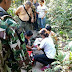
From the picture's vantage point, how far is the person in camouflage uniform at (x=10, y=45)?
3.46 feet

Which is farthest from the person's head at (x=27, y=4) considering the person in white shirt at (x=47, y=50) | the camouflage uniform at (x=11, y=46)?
the camouflage uniform at (x=11, y=46)

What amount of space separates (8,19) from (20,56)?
374 mm

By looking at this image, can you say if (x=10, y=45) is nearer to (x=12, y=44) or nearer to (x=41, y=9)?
(x=12, y=44)

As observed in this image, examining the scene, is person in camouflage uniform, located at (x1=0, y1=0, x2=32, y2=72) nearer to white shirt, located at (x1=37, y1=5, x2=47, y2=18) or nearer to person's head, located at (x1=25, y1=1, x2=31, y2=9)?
person's head, located at (x1=25, y1=1, x2=31, y2=9)

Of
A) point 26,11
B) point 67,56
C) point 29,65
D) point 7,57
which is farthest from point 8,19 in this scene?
point 26,11

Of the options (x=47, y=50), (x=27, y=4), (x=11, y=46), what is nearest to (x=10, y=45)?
(x=11, y=46)

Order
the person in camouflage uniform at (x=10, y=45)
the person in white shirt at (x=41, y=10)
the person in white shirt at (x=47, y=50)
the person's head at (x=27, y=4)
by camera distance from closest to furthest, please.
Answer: the person in camouflage uniform at (x=10, y=45) < the person in white shirt at (x=47, y=50) < the person's head at (x=27, y=4) < the person in white shirt at (x=41, y=10)

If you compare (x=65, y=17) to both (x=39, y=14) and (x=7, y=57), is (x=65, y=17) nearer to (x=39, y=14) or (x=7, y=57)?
(x=39, y=14)

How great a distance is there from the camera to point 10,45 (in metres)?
1.08

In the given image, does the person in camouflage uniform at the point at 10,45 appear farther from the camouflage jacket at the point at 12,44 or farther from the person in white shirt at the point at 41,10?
the person in white shirt at the point at 41,10

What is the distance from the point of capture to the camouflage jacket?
3.46 ft

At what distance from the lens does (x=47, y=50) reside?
3.53 metres

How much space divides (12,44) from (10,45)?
20 millimetres

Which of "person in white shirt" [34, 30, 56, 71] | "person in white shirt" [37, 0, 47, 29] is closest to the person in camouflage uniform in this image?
"person in white shirt" [34, 30, 56, 71]
